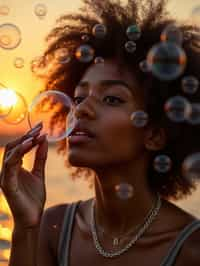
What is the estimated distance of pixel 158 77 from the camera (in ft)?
9.20

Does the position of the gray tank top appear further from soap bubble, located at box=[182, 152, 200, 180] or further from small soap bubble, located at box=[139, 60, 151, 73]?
small soap bubble, located at box=[139, 60, 151, 73]

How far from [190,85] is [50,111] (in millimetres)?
747

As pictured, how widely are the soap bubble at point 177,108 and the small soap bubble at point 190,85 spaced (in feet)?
0.17

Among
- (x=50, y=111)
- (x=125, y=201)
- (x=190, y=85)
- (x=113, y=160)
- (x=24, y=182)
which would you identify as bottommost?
(x=125, y=201)

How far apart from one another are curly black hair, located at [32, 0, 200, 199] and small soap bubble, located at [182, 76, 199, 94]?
9cm

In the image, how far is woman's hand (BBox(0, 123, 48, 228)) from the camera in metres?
2.44

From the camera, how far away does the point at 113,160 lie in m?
2.55

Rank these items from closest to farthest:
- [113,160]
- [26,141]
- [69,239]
Result: [26,141] → [113,160] → [69,239]

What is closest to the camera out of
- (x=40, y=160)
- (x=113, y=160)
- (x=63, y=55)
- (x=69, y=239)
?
(x=113, y=160)

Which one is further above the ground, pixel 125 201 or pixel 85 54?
pixel 85 54

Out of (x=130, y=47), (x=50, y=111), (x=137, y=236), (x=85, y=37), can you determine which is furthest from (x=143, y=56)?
(x=137, y=236)

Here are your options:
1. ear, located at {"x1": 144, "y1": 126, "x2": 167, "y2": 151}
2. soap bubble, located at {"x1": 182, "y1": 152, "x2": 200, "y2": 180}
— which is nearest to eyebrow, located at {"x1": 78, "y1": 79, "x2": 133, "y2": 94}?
ear, located at {"x1": 144, "y1": 126, "x2": 167, "y2": 151}

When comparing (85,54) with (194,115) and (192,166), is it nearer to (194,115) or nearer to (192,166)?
(194,115)

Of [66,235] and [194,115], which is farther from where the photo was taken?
[66,235]
